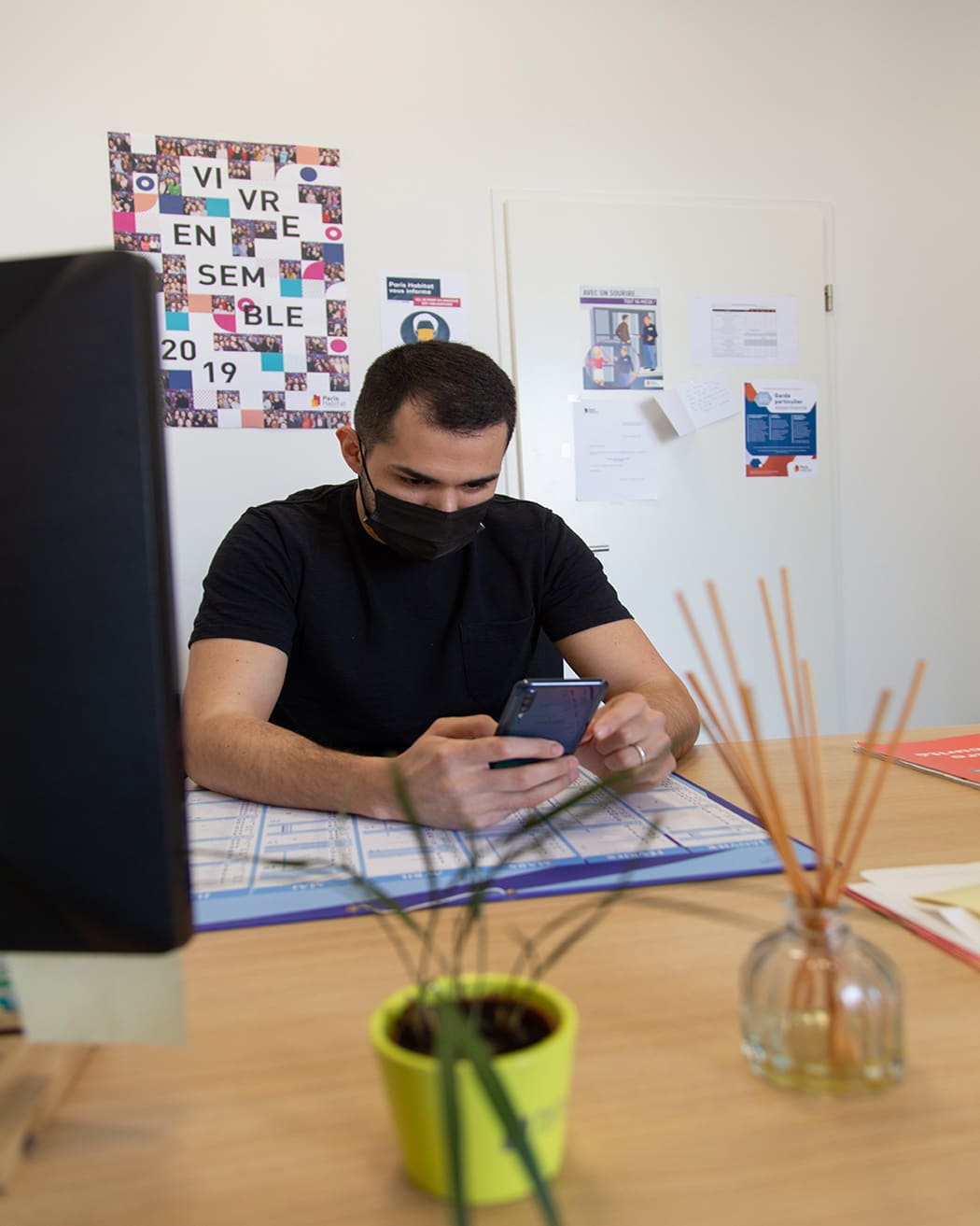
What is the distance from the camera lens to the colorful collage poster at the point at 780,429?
2766mm

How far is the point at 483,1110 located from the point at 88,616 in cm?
27

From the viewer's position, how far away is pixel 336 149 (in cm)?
247

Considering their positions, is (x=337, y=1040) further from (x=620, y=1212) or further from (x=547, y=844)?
(x=547, y=844)

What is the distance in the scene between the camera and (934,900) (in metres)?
0.73

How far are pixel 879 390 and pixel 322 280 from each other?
1.66 meters

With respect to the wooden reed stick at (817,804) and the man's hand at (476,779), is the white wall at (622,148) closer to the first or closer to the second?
the man's hand at (476,779)

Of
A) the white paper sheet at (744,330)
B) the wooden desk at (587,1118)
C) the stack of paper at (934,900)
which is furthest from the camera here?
the white paper sheet at (744,330)

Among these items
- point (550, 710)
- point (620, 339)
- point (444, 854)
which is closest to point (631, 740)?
point (550, 710)

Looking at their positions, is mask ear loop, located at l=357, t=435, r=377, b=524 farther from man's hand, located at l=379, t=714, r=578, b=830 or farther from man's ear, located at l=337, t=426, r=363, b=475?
man's hand, located at l=379, t=714, r=578, b=830

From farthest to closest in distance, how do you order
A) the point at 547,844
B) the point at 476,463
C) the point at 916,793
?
1. the point at 476,463
2. the point at 916,793
3. the point at 547,844

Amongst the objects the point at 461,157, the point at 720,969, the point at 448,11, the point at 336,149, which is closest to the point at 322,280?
the point at 336,149

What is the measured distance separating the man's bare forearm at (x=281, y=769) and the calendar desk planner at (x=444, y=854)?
0.06 feet

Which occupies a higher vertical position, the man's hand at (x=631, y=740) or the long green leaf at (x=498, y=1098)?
the long green leaf at (x=498, y=1098)

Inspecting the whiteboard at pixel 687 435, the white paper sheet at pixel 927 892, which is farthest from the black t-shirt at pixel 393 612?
the whiteboard at pixel 687 435
